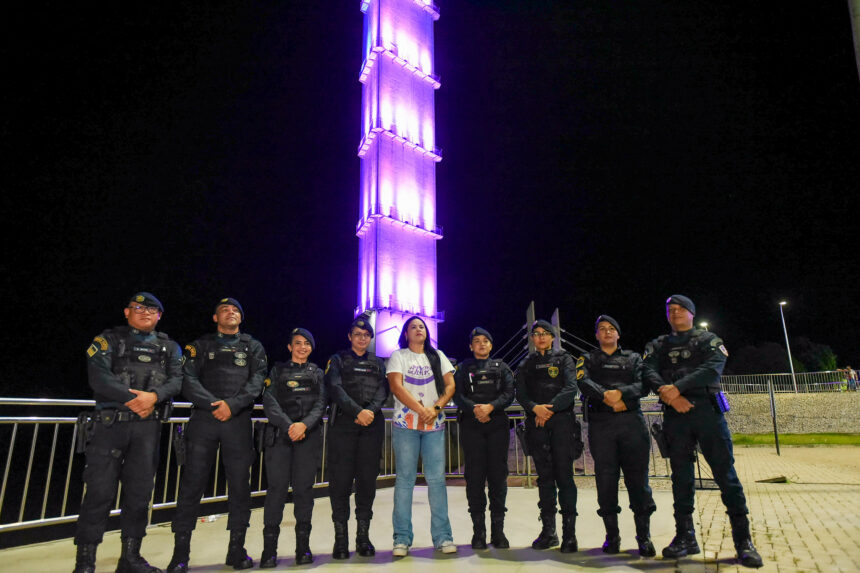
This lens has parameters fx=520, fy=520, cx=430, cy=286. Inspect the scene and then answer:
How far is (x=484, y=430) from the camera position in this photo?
4934mm

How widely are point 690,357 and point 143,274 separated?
46.0 metres

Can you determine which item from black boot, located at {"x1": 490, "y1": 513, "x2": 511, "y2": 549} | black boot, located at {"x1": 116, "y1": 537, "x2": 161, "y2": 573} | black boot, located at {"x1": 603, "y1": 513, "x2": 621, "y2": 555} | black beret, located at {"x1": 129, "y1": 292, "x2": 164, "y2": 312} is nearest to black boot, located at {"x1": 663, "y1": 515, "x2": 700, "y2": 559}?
black boot, located at {"x1": 603, "y1": 513, "x2": 621, "y2": 555}

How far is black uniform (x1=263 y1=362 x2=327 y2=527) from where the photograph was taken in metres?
4.50

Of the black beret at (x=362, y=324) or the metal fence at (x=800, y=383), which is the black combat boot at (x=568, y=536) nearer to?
the black beret at (x=362, y=324)

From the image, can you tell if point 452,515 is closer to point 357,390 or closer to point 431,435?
point 431,435

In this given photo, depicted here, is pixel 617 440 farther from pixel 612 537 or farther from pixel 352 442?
pixel 352 442

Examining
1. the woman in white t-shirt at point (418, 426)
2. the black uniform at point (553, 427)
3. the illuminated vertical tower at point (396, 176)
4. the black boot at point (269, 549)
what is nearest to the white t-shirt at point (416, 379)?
the woman in white t-shirt at point (418, 426)

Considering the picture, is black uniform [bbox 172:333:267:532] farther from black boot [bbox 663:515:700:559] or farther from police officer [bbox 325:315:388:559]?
black boot [bbox 663:515:700:559]

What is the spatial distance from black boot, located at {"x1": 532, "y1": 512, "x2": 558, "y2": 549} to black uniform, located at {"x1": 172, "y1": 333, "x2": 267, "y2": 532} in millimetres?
2546

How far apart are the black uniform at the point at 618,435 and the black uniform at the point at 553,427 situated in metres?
0.17

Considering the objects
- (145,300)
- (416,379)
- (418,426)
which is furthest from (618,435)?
(145,300)

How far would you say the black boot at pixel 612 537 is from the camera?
14.9 feet

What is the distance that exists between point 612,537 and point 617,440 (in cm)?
83

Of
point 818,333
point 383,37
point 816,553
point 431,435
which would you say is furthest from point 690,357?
point 818,333
